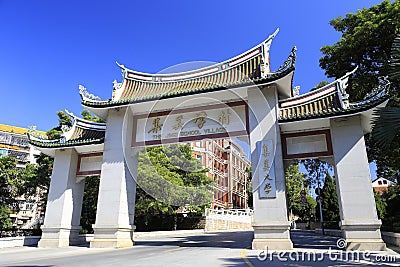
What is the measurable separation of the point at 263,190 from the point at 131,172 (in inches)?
227

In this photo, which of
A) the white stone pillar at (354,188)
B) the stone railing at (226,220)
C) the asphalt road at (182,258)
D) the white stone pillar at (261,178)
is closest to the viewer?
the asphalt road at (182,258)

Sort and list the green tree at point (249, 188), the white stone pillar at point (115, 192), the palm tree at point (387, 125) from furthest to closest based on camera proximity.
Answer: the green tree at point (249, 188) < the white stone pillar at point (115, 192) < the palm tree at point (387, 125)

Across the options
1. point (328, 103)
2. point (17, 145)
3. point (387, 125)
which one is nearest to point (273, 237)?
point (387, 125)

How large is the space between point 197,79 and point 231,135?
326 cm

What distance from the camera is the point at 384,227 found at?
43.8 feet

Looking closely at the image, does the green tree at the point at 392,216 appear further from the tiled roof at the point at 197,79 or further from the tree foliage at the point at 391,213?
the tiled roof at the point at 197,79

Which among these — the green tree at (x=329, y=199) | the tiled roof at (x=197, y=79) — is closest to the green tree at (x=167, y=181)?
the tiled roof at (x=197, y=79)

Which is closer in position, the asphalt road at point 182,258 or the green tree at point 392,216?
the asphalt road at point 182,258

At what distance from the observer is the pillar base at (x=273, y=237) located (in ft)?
30.5

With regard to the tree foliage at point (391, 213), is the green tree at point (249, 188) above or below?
above

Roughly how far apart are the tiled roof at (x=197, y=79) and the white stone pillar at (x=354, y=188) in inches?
122

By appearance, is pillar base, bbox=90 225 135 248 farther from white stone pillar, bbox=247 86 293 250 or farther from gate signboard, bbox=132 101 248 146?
white stone pillar, bbox=247 86 293 250

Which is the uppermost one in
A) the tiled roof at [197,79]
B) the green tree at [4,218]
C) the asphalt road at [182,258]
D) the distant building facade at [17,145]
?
the distant building facade at [17,145]

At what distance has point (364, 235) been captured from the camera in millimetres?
8961
